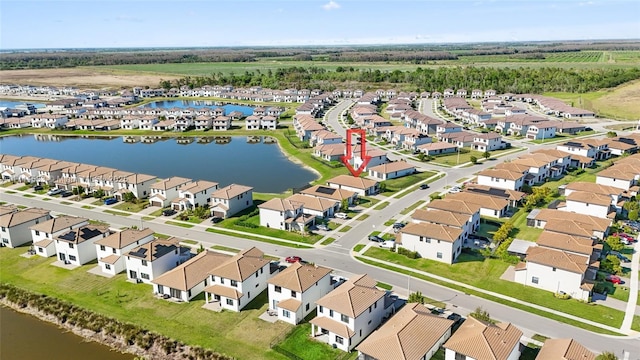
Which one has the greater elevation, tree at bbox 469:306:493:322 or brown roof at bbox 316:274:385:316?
brown roof at bbox 316:274:385:316

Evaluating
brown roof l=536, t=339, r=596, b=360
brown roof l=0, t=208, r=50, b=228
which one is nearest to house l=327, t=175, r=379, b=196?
brown roof l=536, t=339, r=596, b=360

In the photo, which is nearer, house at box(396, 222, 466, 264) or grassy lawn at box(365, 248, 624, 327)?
grassy lawn at box(365, 248, 624, 327)

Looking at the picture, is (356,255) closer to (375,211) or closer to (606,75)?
(375,211)

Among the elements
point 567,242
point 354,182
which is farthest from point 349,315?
point 354,182

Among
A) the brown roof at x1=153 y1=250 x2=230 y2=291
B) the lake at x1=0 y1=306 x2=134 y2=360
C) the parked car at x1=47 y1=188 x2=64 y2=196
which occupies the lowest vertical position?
the lake at x1=0 y1=306 x2=134 y2=360

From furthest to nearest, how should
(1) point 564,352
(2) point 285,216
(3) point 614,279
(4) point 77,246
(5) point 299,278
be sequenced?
(2) point 285,216 → (4) point 77,246 → (3) point 614,279 → (5) point 299,278 → (1) point 564,352

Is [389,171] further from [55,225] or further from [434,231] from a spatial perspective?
[55,225]

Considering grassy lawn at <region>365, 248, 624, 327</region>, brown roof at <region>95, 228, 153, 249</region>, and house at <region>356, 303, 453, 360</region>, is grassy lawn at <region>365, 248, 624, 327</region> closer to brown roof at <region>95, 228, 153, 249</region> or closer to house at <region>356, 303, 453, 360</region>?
house at <region>356, 303, 453, 360</region>

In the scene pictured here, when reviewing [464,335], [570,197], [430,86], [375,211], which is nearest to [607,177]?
[570,197]
